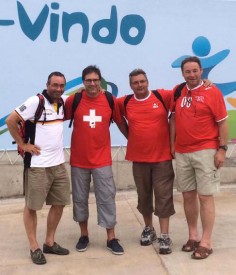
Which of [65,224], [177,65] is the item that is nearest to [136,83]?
[65,224]

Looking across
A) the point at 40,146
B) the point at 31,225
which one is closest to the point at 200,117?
the point at 40,146

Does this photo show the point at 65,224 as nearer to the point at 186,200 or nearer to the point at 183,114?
the point at 186,200

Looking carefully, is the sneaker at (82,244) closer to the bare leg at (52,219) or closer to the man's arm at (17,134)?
the bare leg at (52,219)

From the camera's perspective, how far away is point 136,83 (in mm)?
3928

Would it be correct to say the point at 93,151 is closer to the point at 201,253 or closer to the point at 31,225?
the point at 31,225

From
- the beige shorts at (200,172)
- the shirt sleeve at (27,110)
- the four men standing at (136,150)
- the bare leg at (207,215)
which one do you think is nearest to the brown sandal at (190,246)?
the four men standing at (136,150)

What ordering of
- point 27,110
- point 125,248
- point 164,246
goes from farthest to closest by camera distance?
point 125,248 < point 164,246 < point 27,110

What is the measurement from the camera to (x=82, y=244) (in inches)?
163

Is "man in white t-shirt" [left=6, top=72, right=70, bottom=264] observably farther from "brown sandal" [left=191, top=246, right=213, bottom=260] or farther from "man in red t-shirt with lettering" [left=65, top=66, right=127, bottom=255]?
"brown sandal" [left=191, top=246, right=213, bottom=260]

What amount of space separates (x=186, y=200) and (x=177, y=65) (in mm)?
2760

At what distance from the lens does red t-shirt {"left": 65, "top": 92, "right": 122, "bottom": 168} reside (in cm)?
397

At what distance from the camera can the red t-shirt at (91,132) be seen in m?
3.97

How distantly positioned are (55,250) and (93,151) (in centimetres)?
103

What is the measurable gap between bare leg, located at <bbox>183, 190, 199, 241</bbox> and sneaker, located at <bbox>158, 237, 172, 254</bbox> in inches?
9.2
